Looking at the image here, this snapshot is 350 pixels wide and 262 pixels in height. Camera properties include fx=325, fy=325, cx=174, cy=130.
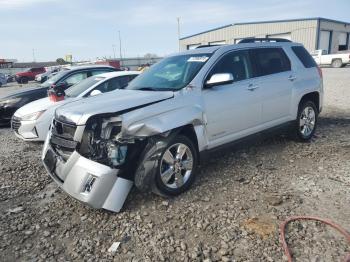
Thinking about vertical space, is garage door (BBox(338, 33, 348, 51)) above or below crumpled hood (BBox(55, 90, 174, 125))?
above

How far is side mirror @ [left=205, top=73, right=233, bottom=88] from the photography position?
4203 millimetres

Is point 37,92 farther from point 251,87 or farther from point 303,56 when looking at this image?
point 303,56

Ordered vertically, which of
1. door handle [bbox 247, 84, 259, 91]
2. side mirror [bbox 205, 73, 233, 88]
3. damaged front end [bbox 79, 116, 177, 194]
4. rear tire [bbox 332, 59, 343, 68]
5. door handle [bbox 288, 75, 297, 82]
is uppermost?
side mirror [bbox 205, 73, 233, 88]

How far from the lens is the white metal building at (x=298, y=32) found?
37188mm

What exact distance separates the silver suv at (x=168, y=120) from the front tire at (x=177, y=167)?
0.01 metres

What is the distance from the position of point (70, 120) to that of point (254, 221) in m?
2.35

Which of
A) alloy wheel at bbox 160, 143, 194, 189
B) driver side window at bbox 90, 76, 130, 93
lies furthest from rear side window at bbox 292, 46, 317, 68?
driver side window at bbox 90, 76, 130, 93

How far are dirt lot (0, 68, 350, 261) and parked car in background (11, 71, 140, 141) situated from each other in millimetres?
1300

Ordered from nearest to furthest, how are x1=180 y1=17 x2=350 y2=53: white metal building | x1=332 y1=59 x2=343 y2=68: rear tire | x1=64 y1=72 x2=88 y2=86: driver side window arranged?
x1=64 y1=72 x2=88 y2=86: driver side window, x1=332 y1=59 x2=343 y2=68: rear tire, x1=180 y1=17 x2=350 y2=53: white metal building

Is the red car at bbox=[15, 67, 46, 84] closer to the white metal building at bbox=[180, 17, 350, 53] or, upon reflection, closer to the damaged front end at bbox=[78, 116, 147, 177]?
the white metal building at bbox=[180, 17, 350, 53]

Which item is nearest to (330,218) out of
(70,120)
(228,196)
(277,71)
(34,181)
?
(228,196)

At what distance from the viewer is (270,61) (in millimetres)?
5410

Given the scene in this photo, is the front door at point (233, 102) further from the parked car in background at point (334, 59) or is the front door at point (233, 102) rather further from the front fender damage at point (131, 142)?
the parked car in background at point (334, 59)

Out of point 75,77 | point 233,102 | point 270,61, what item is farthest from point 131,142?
point 75,77
